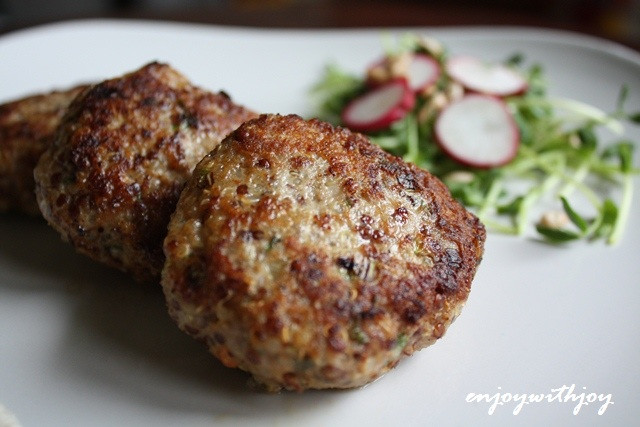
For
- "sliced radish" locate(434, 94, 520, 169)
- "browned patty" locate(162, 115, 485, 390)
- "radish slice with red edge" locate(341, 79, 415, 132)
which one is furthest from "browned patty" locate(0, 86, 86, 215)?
"sliced radish" locate(434, 94, 520, 169)

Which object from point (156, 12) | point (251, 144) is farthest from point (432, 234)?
point (156, 12)

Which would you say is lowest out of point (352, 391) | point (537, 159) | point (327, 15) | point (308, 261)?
point (352, 391)

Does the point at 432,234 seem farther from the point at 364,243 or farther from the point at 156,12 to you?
the point at 156,12

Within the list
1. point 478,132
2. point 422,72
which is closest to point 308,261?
point 478,132

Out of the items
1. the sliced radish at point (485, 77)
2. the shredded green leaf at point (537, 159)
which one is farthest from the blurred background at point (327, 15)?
the sliced radish at point (485, 77)

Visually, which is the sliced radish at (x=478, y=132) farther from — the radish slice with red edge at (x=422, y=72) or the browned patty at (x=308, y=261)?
the browned patty at (x=308, y=261)

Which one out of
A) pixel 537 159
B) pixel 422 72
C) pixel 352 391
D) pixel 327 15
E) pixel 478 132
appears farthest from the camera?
pixel 327 15

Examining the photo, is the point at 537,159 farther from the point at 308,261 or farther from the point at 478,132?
the point at 308,261
